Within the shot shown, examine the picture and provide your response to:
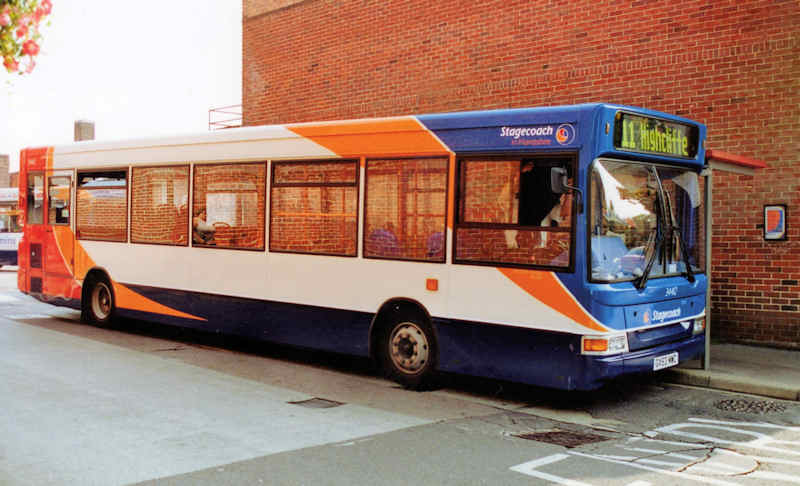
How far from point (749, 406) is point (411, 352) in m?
3.31

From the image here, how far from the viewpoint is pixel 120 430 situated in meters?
6.46

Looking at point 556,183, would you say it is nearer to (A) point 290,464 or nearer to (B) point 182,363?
(A) point 290,464

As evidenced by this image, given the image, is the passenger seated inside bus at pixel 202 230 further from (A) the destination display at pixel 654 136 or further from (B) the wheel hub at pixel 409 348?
(A) the destination display at pixel 654 136

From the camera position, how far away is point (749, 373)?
8906mm

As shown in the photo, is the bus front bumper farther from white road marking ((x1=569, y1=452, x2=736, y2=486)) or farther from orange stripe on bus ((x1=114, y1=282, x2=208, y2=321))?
orange stripe on bus ((x1=114, y1=282, x2=208, y2=321))

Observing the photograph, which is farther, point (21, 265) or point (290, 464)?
point (21, 265)

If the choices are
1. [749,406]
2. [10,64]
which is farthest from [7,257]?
[10,64]

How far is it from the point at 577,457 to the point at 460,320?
92.1 inches

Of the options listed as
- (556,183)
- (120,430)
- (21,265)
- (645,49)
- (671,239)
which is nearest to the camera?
(120,430)

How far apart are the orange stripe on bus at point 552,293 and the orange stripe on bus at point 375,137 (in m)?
1.54

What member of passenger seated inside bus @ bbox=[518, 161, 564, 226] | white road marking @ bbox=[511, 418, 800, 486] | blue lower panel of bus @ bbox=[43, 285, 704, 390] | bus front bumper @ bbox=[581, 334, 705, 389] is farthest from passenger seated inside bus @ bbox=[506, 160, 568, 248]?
white road marking @ bbox=[511, 418, 800, 486]

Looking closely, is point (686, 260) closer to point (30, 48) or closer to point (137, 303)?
point (30, 48)

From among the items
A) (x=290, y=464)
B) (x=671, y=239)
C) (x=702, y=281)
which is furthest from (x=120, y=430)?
(x=702, y=281)

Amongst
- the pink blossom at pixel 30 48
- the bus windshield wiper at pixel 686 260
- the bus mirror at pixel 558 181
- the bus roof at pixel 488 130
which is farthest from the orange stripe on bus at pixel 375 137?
the pink blossom at pixel 30 48
